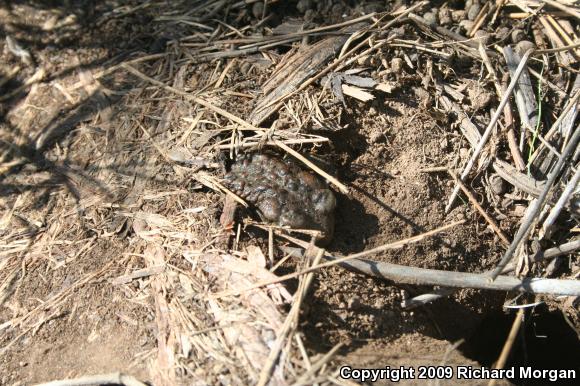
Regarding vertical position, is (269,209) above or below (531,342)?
above

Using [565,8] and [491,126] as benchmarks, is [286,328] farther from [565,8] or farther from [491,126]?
[565,8]

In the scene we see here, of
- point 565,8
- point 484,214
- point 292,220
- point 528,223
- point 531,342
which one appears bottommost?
point 531,342

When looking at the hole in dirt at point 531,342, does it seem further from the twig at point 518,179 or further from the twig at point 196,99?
the twig at point 196,99

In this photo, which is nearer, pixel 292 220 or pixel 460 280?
pixel 460 280

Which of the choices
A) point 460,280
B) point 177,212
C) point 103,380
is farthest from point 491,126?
point 103,380

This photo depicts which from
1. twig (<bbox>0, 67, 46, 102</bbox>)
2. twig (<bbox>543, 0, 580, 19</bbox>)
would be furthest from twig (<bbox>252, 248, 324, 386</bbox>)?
twig (<bbox>0, 67, 46, 102</bbox>)

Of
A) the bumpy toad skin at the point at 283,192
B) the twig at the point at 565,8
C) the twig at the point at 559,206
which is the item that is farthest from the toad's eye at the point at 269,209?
the twig at the point at 565,8

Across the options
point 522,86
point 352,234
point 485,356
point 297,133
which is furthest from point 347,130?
point 485,356
